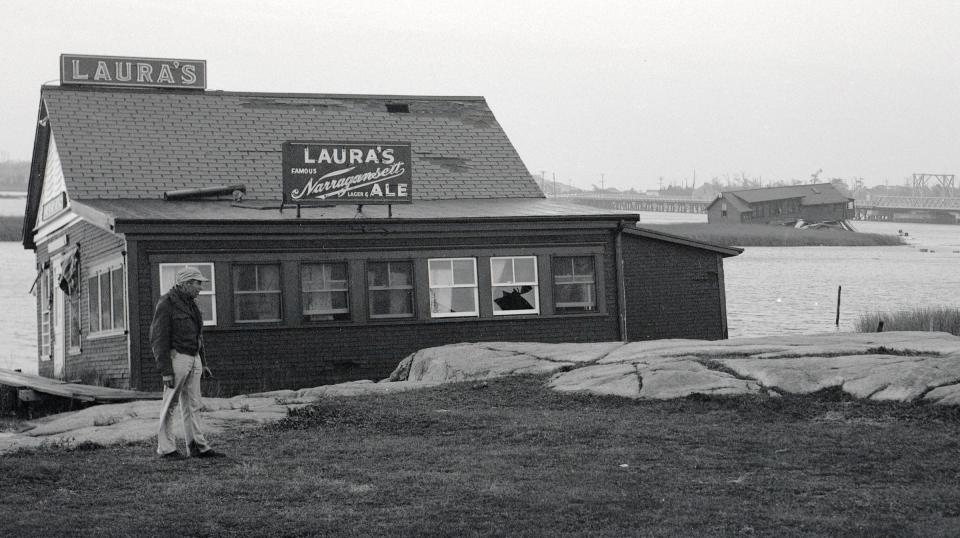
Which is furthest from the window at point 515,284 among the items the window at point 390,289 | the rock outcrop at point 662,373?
the rock outcrop at point 662,373

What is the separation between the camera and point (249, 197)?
30.6 meters

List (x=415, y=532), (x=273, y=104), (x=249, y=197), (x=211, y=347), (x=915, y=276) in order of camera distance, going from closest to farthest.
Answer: (x=415, y=532) < (x=211, y=347) < (x=249, y=197) < (x=273, y=104) < (x=915, y=276)

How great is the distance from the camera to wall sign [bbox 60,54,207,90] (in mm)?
33688

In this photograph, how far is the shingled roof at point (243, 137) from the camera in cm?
3075

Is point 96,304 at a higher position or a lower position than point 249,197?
lower

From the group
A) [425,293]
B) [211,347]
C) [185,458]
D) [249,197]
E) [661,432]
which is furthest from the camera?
[249,197]

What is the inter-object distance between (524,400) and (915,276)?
72727 mm

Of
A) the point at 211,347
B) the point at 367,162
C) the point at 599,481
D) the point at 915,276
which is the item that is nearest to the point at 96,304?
the point at 211,347

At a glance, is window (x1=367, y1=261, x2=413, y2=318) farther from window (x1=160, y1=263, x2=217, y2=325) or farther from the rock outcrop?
the rock outcrop

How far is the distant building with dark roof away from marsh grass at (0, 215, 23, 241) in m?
75.1

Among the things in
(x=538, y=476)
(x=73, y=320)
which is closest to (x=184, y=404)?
(x=538, y=476)

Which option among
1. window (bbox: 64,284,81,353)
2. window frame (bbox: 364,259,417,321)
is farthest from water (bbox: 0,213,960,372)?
window frame (bbox: 364,259,417,321)

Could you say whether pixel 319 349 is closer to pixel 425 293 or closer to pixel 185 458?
pixel 425 293

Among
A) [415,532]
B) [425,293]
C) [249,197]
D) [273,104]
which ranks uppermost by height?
[273,104]
